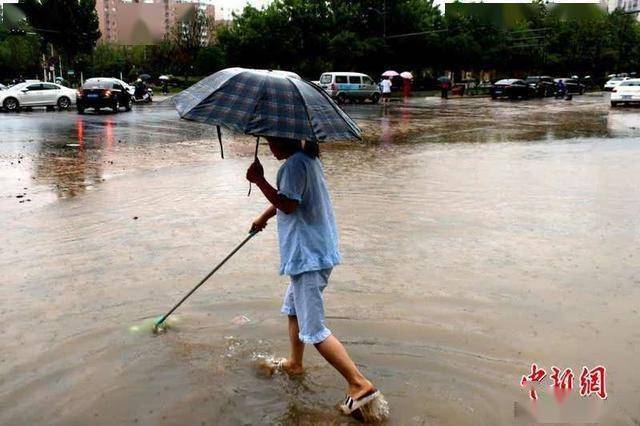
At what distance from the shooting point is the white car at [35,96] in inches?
1123

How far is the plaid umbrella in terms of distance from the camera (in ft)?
9.89

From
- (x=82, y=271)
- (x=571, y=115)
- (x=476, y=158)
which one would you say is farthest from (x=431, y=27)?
(x=82, y=271)

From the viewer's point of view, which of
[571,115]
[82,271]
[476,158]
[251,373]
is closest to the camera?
[251,373]

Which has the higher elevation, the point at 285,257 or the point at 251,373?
the point at 285,257

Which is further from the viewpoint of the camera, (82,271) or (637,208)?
(637,208)

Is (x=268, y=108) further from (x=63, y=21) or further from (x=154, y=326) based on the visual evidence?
(x=63, y=21)

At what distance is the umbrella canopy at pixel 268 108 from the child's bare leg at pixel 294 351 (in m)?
1.09

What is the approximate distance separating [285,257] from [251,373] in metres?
0.95

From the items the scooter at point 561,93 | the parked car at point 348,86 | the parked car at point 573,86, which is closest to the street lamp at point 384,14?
the parked car at point 573,86

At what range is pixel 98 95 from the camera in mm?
26750

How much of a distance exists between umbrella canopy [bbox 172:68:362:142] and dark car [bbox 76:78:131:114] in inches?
992

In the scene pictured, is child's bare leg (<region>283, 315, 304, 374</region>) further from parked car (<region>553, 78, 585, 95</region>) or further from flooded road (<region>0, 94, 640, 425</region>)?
parked car (<region>553, 78, 585, 95</region>)

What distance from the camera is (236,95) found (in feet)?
10.4

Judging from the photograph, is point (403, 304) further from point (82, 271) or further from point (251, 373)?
point (82, 271)
